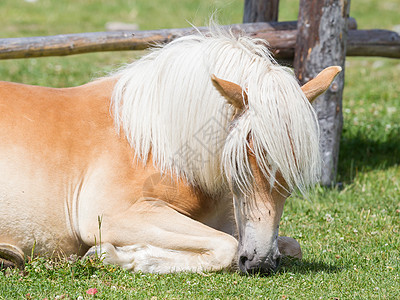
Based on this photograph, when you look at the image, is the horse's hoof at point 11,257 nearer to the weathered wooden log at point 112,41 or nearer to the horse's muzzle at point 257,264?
the horse's muzzle at point 257,264

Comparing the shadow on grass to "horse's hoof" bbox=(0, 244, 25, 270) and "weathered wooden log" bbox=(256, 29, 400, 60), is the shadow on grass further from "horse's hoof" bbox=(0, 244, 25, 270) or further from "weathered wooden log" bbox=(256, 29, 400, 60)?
"horse's hoof" bbox=(0, 244, 25, 270)

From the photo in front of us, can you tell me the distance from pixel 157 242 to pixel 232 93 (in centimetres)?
100

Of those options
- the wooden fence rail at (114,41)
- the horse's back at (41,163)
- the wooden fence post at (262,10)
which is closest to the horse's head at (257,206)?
the horse's back at (41,163)

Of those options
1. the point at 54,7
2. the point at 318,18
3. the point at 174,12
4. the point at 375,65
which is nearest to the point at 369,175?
the point at 318,18

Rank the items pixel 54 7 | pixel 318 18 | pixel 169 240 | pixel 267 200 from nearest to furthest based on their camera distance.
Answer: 1. pixel 267 200
2. pixel 169 240
3. pixel 318 18
4. pixel 54 7

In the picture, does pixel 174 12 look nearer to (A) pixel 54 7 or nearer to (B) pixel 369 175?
(A) pixel 54 7

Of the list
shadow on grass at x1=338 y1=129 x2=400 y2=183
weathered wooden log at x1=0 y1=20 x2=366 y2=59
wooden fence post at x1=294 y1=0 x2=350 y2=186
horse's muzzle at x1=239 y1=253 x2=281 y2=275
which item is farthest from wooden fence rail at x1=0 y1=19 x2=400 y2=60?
horse's muzzle at x1=239 y1=253 x2=281 y2=275

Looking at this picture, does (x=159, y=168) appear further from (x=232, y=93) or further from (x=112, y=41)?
(x=112, y=41)

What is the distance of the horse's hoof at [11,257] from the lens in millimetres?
3637

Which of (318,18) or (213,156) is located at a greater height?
(318,18)

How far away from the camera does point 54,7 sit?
14523mm

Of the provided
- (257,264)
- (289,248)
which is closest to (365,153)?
(289,248)

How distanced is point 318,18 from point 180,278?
10.7 ft

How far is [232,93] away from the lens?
335 centimetres
